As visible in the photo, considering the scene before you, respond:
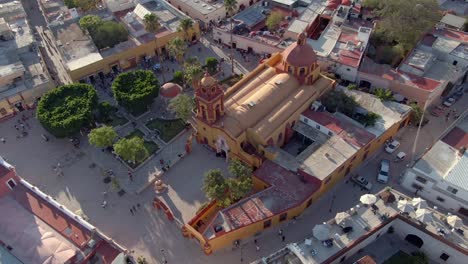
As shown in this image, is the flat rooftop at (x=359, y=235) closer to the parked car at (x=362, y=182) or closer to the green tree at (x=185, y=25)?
the parked car at (x=362, y=182)

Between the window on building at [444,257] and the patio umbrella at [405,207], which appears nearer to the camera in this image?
the window on building at [444,257]

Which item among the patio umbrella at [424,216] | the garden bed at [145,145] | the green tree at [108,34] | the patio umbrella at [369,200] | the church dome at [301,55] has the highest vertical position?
the church dome at [301,55]

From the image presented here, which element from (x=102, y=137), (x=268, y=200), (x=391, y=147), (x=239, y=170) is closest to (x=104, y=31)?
(x=102, y=137)

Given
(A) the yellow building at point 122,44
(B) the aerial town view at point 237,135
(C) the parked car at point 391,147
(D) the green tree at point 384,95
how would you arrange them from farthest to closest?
1. (A) the yellow building at point 122,44
2. (D) the green tree at point 384,95
3. (C) the parked car at point 391,147
4. (B) the aerial town view at point 237,135

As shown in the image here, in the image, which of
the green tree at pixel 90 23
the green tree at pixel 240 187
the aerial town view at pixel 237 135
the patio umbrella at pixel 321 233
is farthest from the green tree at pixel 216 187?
the green tree at pixel 90 23

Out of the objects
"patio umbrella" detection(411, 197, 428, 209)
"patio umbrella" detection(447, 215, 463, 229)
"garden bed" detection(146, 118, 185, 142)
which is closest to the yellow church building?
"garden bed" detection(146, 118, 185, 142)

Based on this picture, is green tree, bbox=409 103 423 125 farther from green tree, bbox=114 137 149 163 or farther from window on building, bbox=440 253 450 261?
green tree, bbox=114 137 149 163

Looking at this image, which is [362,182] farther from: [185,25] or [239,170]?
[185,25]

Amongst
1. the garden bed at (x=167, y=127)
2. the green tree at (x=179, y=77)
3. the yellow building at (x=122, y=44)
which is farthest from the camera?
the yellow building at (x=122, y=44)

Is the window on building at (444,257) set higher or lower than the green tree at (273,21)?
lower
